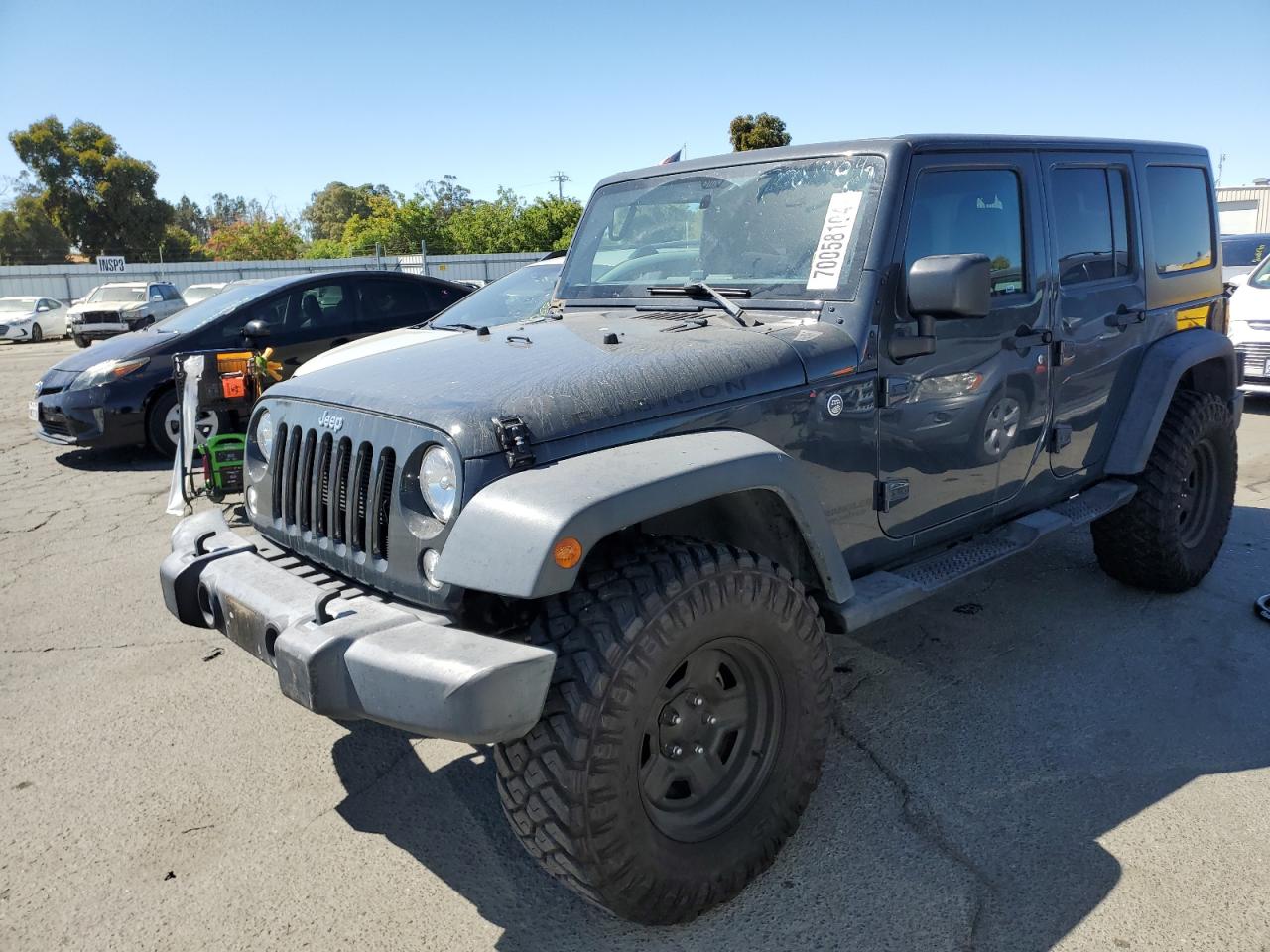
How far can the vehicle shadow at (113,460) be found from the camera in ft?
Result: 26.4

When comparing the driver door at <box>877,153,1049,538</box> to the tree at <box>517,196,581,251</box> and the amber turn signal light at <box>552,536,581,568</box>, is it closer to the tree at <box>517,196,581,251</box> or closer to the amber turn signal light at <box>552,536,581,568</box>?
the amber turn signal light at <box>552,536,581,568</box>

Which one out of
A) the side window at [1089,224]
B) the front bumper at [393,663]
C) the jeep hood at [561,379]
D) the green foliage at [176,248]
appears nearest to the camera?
the front bumper at [393,663]

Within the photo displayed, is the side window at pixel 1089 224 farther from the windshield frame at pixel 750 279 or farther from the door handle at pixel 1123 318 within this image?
the windshield frame at pixel 750 279

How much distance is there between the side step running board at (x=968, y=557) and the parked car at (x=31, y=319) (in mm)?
27830

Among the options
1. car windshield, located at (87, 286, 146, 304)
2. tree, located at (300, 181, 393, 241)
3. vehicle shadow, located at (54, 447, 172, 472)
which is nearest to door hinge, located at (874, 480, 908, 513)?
vehicle shadow, located at (54, 447, 172, 472)

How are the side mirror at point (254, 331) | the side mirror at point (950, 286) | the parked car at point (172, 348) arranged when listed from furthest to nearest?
the parked car at point (172, 348), the side mirror at point (254, 331), the side mirror at point (950, 286)

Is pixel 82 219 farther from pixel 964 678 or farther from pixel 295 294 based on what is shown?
pixel 964 678

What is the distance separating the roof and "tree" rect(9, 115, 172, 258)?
4387 centimetres

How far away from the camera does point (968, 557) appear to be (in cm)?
348

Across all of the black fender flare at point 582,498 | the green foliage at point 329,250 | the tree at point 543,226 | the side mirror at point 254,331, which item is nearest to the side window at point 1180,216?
the black fender flare at point 582,498

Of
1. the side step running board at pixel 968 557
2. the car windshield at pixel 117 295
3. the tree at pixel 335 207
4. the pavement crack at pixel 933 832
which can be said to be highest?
the tree at pixel 335 207

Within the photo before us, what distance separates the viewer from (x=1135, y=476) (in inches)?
169

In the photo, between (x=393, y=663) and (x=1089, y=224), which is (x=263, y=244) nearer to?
(x=1089, y=224)

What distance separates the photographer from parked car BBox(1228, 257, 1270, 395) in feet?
30.1
